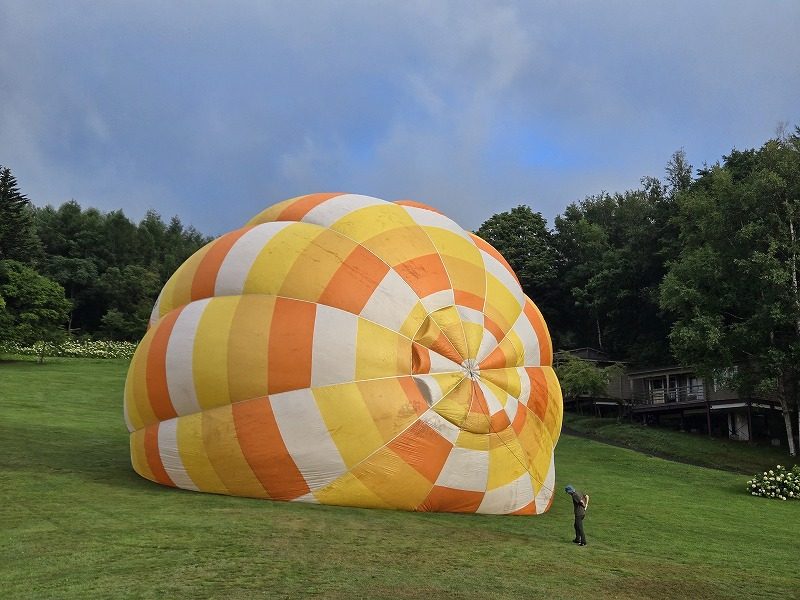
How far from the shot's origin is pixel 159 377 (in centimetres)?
1210

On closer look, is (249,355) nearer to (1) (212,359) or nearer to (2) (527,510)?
(1) (212,359)

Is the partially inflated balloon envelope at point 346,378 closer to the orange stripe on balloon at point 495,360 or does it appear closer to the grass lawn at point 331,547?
the orange stripe on balloon at point 495,360

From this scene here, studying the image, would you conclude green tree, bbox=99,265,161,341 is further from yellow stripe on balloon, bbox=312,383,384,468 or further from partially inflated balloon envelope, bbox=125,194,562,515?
yellow stripe on balloon, bbox=312,383,384,468

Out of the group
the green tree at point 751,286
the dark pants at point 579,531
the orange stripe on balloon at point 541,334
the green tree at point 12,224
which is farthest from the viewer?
the green tree at point 12,224

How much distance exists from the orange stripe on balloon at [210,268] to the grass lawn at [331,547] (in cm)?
357

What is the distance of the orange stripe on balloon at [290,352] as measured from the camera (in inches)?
442

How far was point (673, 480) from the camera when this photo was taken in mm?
22422

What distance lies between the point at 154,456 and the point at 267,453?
251 cm

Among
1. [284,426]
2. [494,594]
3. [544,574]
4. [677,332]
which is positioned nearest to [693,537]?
[544,574]

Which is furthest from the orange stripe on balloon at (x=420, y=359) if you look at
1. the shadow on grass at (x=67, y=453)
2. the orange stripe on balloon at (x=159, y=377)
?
the shadow on grass at (x=67, y=453)

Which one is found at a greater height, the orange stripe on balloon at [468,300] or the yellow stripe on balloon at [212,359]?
the orange stripe on balloon at [468,300]

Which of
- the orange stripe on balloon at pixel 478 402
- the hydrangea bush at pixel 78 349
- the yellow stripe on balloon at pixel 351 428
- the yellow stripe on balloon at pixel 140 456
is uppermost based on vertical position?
the hydrangea bush at pixel 78 349

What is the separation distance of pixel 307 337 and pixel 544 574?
202 inches

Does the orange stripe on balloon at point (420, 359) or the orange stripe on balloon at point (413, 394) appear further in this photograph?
the orange stripe on balloon at point (420, 359)
